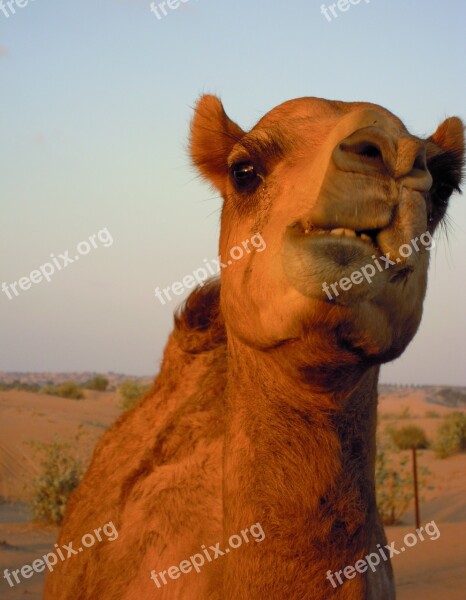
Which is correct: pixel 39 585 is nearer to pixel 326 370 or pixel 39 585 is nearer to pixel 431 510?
pixel 326 370

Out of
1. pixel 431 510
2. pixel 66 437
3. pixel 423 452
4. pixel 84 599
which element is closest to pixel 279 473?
pixel 84 599

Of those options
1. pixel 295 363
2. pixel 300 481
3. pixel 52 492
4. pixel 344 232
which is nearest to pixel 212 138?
pixel 295 363

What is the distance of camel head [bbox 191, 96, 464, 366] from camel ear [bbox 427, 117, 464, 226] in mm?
266

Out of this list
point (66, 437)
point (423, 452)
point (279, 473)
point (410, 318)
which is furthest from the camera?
point (423, 452)

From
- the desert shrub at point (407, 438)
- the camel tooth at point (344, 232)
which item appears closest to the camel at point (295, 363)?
the camel tooth at point (344, 232)

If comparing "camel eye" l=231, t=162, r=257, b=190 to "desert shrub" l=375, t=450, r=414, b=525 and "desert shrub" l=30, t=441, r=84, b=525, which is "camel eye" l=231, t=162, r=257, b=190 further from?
"desert shrub" l=375, t=450, r=414, b=525

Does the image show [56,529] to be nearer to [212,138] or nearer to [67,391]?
[212,138]

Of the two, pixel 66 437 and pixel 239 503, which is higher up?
pixel 66 437

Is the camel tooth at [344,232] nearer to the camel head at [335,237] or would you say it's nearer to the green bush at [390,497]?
the camel head at [335,237]

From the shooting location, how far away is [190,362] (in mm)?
5277

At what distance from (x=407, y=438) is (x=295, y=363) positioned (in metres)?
27.8

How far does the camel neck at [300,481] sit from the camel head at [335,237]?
0.27 m

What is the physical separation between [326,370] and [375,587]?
1.19m

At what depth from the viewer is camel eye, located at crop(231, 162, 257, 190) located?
11.9ft
